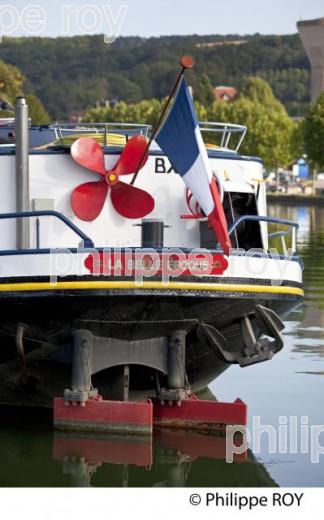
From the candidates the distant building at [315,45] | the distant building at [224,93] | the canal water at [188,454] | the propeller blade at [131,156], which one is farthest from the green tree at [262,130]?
the propeller blade at [131,156]

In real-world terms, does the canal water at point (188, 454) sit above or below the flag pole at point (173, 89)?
below

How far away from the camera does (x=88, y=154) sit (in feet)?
46.3

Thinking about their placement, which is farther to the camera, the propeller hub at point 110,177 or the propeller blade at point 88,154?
the propeller hub at point 110,177

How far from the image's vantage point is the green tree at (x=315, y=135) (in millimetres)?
→ 83312

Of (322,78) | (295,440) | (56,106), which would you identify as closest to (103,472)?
(295,440)

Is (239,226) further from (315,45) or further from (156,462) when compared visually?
(315,45)

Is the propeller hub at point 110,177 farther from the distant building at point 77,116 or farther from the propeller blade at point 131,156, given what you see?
the distant building at point 77,116

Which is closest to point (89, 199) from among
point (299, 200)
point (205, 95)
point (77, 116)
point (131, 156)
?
point (131, 156)

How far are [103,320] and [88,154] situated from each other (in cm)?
198

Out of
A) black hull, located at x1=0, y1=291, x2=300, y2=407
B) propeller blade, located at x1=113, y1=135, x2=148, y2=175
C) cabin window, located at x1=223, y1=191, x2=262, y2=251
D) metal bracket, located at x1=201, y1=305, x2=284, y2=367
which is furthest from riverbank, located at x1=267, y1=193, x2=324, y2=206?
metal bracket, located at x1=201, y1=305, x2=284, y2=367

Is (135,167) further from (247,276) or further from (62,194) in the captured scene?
(247,276)

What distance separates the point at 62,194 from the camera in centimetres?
1433

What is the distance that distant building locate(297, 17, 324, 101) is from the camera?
424 feet

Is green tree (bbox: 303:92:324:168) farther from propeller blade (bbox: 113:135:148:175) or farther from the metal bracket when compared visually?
the metal bracket
